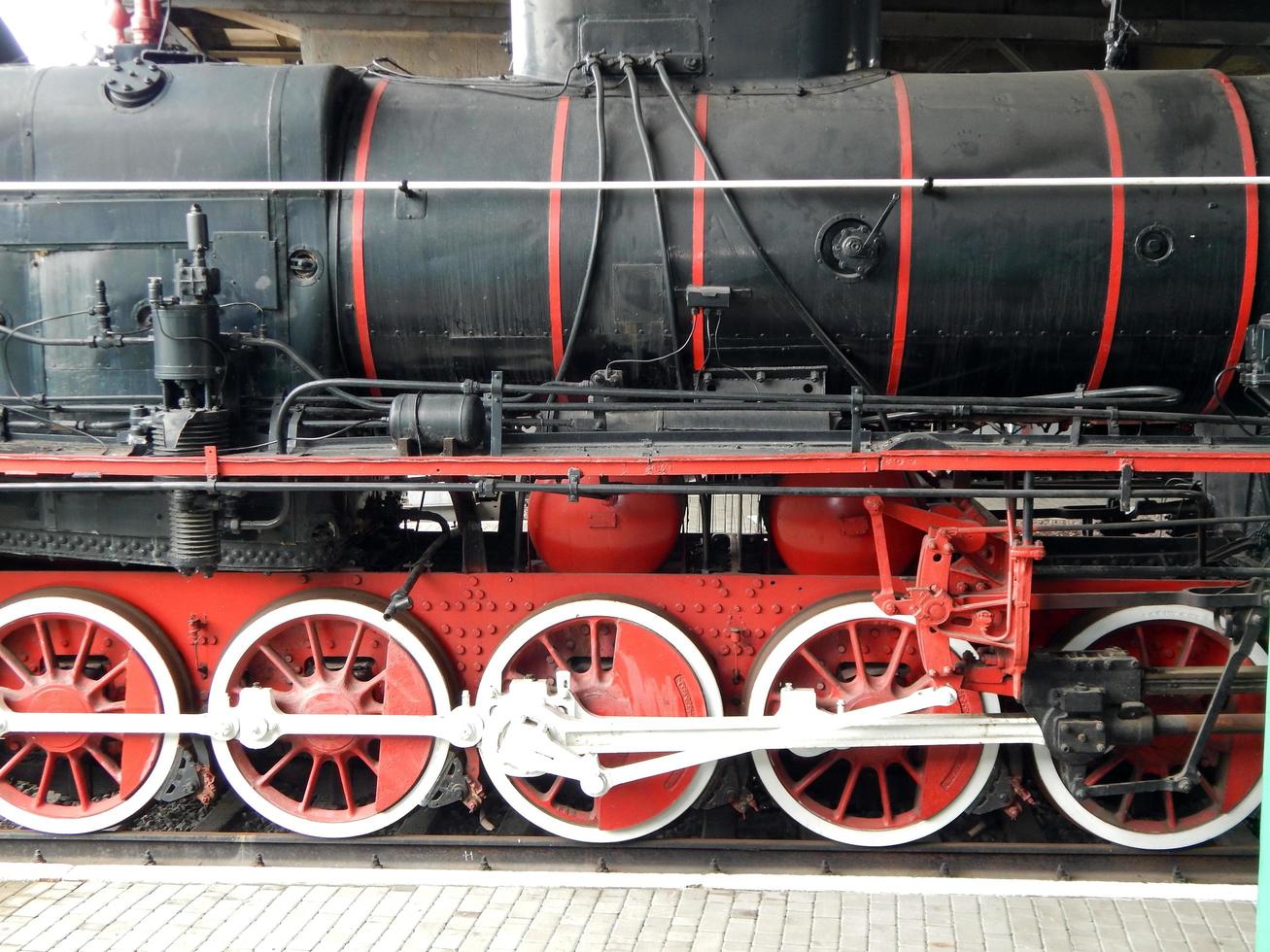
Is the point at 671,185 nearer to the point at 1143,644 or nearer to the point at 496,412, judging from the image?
the point at 496,412

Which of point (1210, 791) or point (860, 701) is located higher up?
point (860, 701)

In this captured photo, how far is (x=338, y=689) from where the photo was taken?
13.1 feet

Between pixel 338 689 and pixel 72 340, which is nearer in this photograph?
pixel 72 340

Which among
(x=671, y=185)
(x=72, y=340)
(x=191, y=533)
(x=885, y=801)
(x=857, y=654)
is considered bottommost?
(x=885, y=801)

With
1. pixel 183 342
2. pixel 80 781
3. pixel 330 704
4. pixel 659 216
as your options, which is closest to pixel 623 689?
pixel 330 704

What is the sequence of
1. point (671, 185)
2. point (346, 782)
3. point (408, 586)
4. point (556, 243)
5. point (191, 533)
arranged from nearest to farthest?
point (671, 185) → point (191, 533) → point (556, 243) → point (408, 586) → point (346, 782)

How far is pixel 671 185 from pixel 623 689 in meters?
1.96

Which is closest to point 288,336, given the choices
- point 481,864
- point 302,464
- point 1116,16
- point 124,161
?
point 302,464

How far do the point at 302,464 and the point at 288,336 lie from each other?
2.27ft

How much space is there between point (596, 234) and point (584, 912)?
253 cm

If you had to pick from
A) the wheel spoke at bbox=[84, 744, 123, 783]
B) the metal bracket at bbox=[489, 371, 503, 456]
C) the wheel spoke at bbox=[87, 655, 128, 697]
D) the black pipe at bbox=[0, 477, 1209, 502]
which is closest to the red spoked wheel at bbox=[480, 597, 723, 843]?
the black pipe at bbox=[0, 477, 1209, 502]

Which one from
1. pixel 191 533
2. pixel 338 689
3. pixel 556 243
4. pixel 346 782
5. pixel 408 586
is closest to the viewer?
pixel 191 533

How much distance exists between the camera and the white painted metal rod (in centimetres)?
354

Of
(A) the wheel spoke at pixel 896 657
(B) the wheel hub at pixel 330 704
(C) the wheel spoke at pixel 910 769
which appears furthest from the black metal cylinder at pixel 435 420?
(C) the wheel spoke at pixel 910 769
